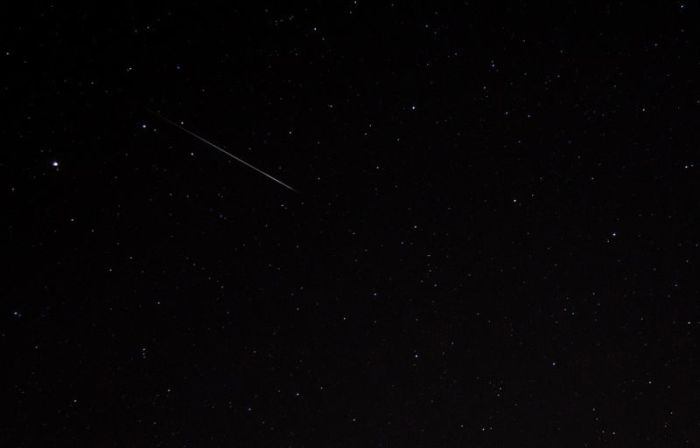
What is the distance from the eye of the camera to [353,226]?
72cm

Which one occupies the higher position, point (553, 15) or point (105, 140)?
point (553, 15)

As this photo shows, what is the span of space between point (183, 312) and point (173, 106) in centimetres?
23

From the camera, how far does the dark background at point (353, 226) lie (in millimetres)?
671

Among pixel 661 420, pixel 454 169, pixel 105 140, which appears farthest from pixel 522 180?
pixel 105 140

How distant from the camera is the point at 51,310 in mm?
700

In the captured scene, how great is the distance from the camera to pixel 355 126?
0.70m

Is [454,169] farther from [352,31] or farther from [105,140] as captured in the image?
[105,140]

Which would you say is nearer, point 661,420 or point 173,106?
point 173,106

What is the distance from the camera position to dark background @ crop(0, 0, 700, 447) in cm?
67

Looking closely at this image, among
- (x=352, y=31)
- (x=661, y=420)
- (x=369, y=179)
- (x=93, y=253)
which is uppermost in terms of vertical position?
(x=352, y=31)

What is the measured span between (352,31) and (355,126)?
0.10m

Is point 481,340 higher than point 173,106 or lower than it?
lower

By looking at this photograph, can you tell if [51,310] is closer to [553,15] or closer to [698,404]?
[553,15]

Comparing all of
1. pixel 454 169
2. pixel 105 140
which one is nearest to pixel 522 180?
pixel 454 169
